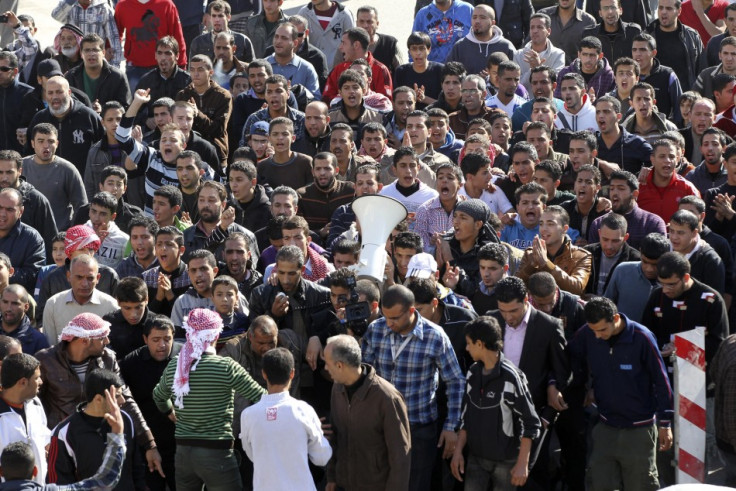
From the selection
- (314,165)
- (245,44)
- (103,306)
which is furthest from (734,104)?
(103,306)

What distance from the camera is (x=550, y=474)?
375 inches

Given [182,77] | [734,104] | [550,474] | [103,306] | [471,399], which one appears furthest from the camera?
[182,77]

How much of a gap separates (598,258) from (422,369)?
2.58 metres

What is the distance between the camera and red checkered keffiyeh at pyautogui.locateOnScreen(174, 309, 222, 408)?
28.7 feet

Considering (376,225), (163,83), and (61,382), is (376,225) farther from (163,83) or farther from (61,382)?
(163,83)

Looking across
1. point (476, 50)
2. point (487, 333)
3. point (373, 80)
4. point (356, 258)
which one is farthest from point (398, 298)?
point (476, 50)

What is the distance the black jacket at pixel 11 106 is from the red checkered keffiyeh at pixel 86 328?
6.38m

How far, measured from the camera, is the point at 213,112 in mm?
14445

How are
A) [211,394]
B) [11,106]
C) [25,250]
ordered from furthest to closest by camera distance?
[11,106] → [25,250] → [211,394]

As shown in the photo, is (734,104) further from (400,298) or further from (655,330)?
(400,298)

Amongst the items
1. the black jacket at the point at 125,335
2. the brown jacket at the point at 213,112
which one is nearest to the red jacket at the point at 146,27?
the brown jacket at the point at 213,112

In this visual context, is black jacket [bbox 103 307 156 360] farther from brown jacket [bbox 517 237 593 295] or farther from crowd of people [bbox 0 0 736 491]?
brown jacket [bbox 517 237 593 295]

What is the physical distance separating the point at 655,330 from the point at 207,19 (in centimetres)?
922

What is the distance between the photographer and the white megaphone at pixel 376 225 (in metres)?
9.74
